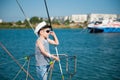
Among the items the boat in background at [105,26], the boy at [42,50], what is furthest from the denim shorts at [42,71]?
the boat in background at [105,26]

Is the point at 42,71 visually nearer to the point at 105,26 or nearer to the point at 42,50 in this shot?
the point at 42,50

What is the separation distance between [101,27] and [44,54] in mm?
73595

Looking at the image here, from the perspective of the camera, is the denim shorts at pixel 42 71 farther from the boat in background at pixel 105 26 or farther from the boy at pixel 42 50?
the boat in background at pixel 105 26

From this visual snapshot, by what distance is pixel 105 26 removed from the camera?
7775cm

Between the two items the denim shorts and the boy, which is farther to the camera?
the denim shorts

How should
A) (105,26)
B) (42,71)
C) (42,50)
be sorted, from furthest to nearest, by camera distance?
(105,26) < (42,71) < (42,50)

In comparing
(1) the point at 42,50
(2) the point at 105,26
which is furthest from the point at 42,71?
(2) the point at 105,26

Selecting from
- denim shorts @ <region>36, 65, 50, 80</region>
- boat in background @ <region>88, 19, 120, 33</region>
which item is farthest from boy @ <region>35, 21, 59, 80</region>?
boat in background @ <region>88, 19, 120, 33</region>

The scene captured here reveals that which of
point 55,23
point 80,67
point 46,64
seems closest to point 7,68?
point 80,67

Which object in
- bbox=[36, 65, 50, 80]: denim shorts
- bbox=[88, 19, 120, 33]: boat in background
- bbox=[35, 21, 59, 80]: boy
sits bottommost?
bbox=[88, 19, 120, 33]: boat in background

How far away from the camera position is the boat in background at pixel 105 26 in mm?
76188

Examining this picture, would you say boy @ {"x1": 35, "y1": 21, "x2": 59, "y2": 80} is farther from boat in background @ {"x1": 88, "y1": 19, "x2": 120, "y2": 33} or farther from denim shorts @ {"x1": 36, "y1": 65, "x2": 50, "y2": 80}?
boat in background @ {"x1": 88, "y1": 19, "x2": 120, "y2": 33}

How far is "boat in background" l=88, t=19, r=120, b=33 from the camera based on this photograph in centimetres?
7619

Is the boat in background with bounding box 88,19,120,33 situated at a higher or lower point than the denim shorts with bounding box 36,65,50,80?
lower
